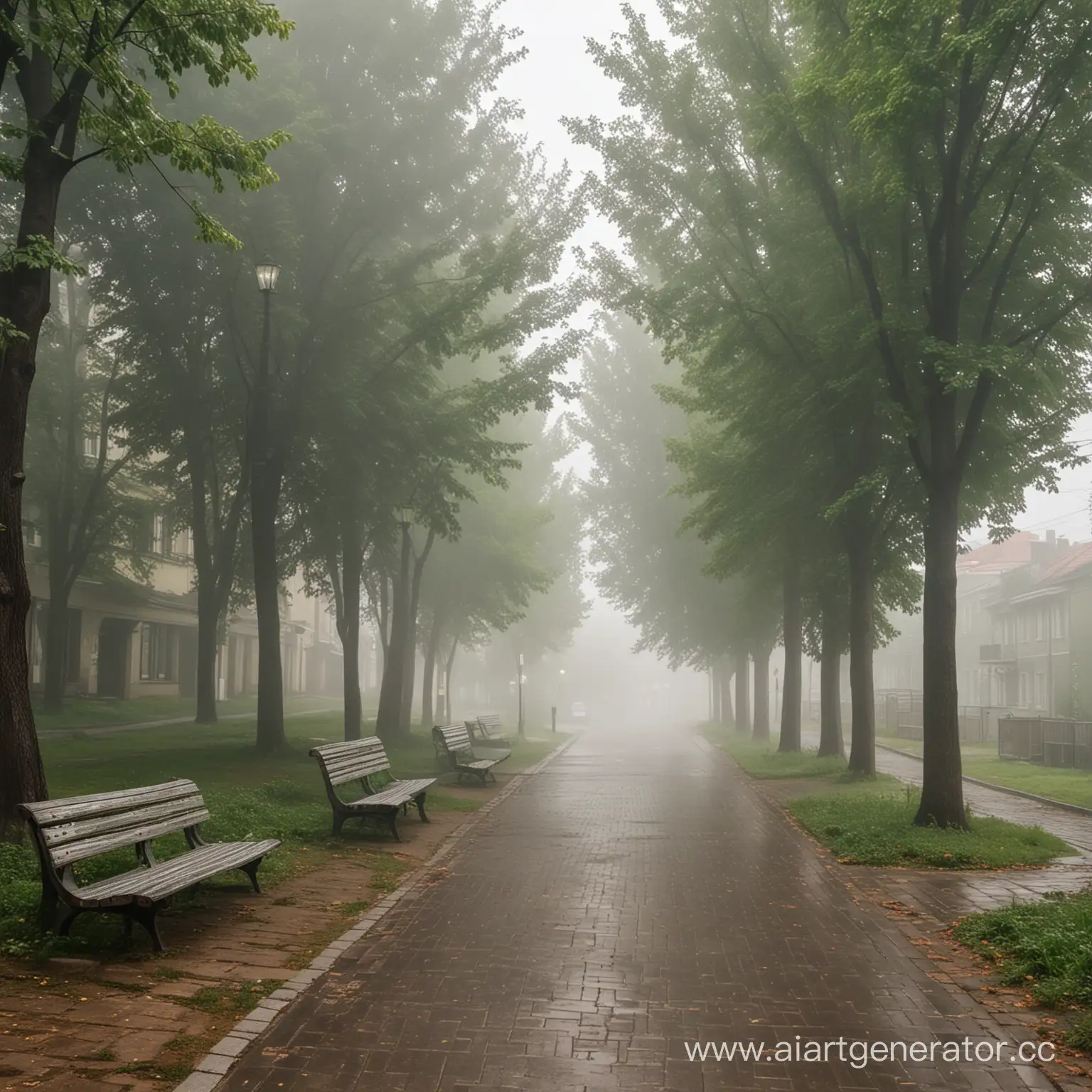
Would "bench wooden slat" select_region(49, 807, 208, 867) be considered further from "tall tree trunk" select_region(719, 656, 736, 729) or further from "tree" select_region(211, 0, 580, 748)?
"tall tree trunk" select_region(719, 656, 736, 729)

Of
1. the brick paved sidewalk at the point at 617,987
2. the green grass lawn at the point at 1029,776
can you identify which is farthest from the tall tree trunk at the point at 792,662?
the brick paved sidewalk at the point at 617,987

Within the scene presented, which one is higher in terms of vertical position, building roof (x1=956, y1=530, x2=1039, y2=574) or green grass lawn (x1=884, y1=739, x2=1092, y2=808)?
building roof (x1=956, y1=530, x2=1039, y2=574)

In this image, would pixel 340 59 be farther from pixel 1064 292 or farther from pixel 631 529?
pixel 631 529

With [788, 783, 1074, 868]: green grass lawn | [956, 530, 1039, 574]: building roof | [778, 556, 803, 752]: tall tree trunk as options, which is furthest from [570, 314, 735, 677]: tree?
[956, 530, 1039, 574]: building roof

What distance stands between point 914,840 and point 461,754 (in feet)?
33.9

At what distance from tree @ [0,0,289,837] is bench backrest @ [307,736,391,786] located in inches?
115

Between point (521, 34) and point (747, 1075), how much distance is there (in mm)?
20684

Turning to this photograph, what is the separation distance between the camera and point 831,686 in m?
24.0

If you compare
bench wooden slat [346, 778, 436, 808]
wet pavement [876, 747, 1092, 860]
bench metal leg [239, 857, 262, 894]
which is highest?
bench wooden slat [346, 778, 436, 808]

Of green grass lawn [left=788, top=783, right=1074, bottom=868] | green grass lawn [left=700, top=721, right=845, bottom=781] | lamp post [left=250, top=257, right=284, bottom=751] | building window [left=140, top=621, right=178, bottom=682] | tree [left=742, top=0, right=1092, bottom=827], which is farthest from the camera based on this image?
building window [left=140, top=621, right=178, bottom=682]

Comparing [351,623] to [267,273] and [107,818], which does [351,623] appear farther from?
[107,818]

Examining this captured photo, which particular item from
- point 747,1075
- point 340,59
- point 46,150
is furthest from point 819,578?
point 747,1075

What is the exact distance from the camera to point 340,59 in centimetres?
2209

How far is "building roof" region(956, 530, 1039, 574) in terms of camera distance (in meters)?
75.7
